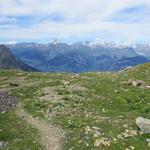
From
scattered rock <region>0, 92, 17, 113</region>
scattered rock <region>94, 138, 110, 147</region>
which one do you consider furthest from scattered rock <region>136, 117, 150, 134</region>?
scattered rock <region>0, 92, 17, 113</region>

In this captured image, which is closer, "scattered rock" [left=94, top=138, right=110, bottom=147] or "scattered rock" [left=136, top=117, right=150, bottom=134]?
"scattered rock" [left=94, top=138, right=110, bottom=147]

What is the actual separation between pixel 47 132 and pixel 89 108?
710cm

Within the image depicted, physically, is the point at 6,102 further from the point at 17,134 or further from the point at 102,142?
the point at 102,142

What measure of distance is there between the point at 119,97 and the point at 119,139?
12787 mm

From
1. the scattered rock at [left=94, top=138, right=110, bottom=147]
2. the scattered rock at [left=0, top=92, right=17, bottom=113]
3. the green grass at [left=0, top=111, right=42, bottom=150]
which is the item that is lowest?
the scattered rock at [left=94, top=138, right=110, bottom=147]

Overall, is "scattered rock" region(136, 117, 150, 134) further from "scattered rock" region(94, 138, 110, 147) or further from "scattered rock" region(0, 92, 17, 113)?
"scattered rock" region(0, 92, 17, 113)

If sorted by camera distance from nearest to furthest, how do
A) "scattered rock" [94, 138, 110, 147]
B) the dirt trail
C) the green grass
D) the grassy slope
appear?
"scattered rock" [94, 138, 110, 147] → the green grass → the dirt trail → the grassy slope

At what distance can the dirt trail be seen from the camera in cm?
2928

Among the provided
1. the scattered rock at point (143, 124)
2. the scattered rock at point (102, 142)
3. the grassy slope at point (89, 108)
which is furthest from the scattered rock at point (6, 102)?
the scattered rock at point (143, 124)

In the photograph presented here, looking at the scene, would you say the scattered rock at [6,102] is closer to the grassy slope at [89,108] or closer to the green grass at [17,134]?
the grassy slope at [89,108]

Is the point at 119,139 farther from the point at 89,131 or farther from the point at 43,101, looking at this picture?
the point at 43,101

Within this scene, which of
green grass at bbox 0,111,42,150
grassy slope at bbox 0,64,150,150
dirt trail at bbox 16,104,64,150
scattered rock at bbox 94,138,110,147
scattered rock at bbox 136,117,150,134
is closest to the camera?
scattered rock at bbox 94,138,110,147

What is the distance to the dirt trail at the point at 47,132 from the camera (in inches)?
1153

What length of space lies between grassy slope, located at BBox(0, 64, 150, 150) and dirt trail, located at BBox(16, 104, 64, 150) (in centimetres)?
67
